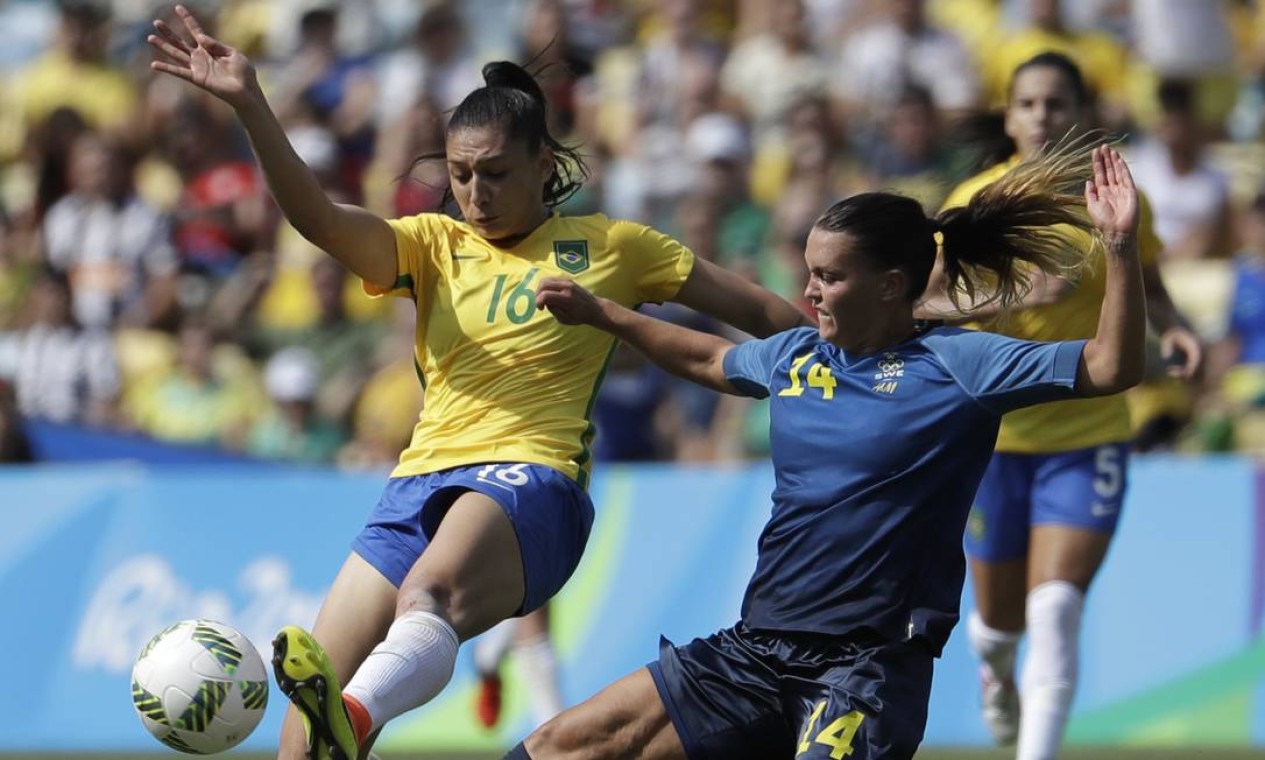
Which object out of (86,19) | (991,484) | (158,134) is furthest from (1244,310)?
(86,19)

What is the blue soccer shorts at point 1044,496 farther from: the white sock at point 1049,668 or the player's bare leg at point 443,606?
the player's bare leg at point 443,606

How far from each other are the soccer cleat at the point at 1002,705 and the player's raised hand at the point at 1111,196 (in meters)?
3.49

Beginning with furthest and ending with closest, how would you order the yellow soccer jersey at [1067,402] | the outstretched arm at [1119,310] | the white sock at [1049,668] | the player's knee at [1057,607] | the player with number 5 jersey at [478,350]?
the yellow soccer jersey at [1067,402] → the player's knee at [1057,607] → the white sock at [1049,668] → the player with number 5 jersey at [478,350] → the outstretched arm at [1119,310]

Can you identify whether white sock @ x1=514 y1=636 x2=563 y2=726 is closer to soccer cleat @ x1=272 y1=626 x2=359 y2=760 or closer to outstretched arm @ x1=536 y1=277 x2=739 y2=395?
outstretched arm @ x1=536 y1=277 x2=739 y2=395

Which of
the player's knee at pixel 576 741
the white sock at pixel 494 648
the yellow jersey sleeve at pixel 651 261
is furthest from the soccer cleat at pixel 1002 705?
the player's knee at pixel 576 741

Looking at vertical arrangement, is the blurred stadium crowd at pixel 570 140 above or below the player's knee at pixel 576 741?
above

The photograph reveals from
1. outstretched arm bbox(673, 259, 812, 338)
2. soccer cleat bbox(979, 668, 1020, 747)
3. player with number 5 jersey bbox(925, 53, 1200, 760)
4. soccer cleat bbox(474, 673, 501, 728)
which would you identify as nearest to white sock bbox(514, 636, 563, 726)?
soccer cleat bbox(474, 673, 501, 728)

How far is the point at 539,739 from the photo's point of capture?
538 cm

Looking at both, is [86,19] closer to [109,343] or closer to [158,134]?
[158,134]

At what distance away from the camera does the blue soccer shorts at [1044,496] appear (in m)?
7.50

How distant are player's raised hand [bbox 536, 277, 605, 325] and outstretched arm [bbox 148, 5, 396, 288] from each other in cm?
66

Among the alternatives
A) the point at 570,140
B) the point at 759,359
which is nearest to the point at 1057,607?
the point at 759,359

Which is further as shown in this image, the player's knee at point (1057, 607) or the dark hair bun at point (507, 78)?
the player's knee at point (1057, 607)

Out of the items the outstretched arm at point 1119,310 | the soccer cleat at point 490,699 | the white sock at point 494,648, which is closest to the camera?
the outstretched arm at point 1119,310
